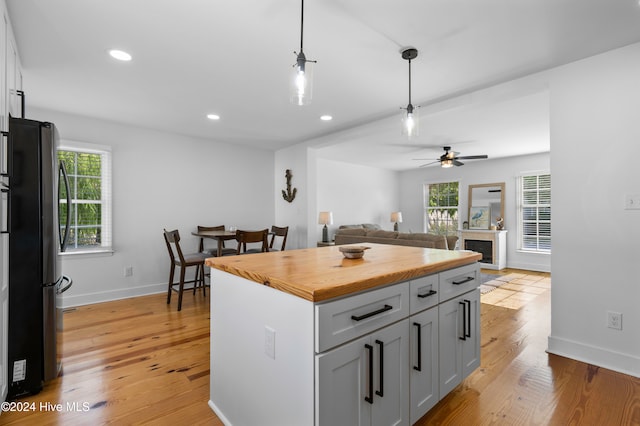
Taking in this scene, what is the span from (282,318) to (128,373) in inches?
67.8

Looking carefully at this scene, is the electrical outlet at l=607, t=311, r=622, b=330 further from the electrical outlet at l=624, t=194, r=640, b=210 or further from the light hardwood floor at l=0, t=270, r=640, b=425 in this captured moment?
the electrical outlet at l=624, t=194, r=640, b=210

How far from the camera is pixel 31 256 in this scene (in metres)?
1.97

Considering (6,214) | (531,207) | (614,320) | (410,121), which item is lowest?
(614,320)

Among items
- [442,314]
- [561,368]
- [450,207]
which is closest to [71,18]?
[442,314]

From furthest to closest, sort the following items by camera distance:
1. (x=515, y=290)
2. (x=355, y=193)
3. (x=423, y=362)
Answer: (x=355, y=193) → (x=515, y=290) → (x=423, y=362)

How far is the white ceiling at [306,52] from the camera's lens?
1922mm

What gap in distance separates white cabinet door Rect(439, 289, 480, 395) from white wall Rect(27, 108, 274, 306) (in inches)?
160

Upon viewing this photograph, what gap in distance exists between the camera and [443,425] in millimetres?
1655

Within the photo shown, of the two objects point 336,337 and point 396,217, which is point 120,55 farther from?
point 396,217

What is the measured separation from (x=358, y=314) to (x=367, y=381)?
0.29 m

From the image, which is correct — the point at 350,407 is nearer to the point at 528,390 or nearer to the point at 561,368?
the point at 528,390

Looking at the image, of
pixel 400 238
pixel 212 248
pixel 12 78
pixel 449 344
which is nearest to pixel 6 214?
pixel 12 78

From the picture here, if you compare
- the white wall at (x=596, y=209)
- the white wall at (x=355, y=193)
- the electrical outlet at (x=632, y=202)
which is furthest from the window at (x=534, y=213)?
the electrical outlet at (x=632, y=202)

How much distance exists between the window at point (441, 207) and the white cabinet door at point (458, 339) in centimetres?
584
